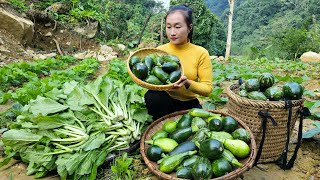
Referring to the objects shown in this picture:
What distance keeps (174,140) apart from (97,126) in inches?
31.5

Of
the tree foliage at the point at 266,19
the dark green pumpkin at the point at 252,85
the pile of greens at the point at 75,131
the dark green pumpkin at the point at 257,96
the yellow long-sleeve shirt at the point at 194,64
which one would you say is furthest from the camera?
the tree foliage at the point at 266,19

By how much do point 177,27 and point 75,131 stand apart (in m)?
1.49

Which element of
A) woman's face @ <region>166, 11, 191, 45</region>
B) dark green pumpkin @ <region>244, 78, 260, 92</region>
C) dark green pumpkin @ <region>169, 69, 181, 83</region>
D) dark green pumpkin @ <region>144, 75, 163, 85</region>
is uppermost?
woman's face @ <region>166, 11, 191, 45</region>

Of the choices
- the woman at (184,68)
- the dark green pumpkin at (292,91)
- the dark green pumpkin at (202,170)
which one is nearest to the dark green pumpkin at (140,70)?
the woman at (184,68)

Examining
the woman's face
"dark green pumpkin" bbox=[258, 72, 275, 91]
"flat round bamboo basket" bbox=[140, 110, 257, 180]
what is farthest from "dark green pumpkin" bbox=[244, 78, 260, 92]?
the woman's face

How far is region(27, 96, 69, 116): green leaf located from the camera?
3.07 m

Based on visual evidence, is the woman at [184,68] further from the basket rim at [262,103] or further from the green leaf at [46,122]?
the green leaf at [46,122]

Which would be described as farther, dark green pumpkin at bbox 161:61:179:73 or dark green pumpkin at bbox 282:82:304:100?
dark green pumpkin at bbox 161:61:179:73

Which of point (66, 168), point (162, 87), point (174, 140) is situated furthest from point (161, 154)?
point (66, 168)

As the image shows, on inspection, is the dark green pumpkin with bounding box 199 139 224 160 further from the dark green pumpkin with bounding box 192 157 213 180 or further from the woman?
the woman

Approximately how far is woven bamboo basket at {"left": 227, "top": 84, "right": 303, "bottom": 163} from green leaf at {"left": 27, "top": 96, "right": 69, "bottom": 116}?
1.79 m

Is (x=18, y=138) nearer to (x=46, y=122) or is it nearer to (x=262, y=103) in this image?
(x=46, y=122)

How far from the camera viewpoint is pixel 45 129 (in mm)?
2955

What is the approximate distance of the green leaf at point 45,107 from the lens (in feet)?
10.1
